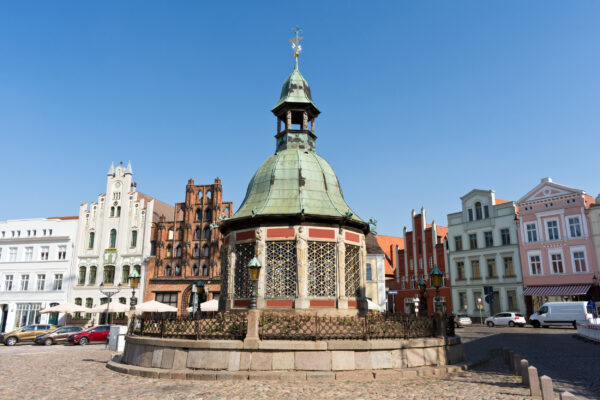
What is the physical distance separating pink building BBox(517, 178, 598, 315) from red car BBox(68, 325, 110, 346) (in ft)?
123

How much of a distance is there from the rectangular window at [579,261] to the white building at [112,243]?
42.2 m

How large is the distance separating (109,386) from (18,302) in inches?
1739

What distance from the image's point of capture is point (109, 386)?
11.2 metres

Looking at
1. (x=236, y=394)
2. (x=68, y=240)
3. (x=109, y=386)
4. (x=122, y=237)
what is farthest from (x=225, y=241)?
(x=68, y=240)

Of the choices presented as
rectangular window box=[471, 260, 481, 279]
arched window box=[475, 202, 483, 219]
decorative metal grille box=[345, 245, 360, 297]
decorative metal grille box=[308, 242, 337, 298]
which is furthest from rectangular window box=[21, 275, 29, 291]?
arched window box=[475, 202, 483, 219]

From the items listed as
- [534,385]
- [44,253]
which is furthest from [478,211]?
[44,253]

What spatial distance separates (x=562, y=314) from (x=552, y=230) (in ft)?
30.2

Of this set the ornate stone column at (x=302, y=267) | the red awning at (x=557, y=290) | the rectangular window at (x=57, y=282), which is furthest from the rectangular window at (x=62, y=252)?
the red awning at (x=557, y=290)

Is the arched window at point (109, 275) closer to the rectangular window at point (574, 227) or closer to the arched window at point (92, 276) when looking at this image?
the arched window at point (92, 276)

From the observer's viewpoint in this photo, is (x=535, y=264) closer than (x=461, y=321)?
No

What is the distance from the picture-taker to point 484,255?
4625 centimetres

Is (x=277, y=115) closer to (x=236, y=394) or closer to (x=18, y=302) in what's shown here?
(x=236, y=394)

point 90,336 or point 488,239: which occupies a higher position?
point 488,239

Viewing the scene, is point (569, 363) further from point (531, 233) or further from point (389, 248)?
point (389, 248)
